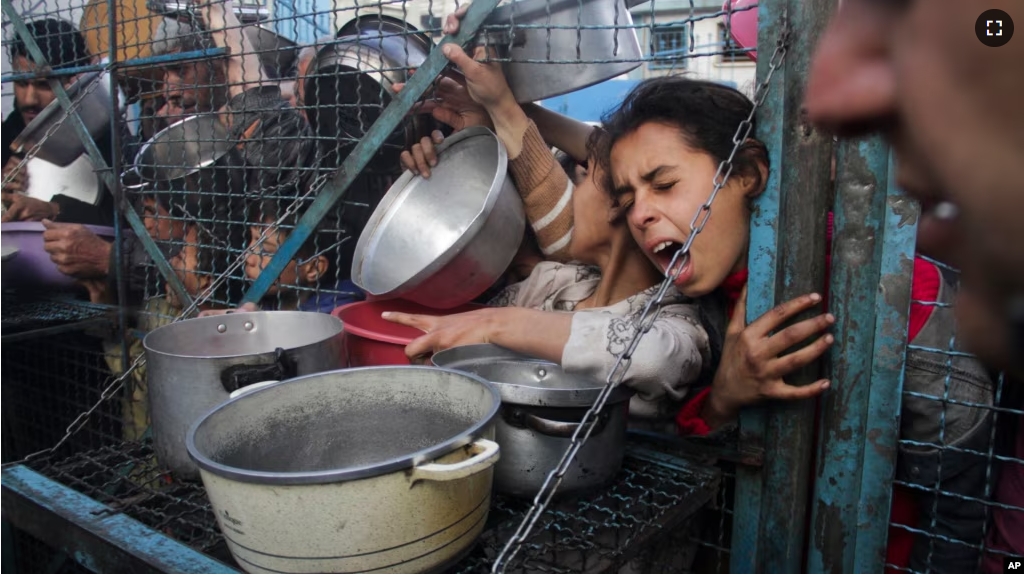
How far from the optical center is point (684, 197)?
1.63 meters

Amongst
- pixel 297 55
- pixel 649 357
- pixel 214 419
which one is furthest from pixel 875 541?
pixel 297 55

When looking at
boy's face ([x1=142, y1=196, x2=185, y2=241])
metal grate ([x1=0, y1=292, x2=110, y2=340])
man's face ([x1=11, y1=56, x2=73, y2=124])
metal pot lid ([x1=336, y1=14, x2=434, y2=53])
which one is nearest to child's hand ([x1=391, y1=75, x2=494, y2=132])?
metal pot lid ([x1=336, y1=14, x2=434, y2=53])

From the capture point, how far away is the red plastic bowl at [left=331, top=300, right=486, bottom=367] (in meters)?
1.81

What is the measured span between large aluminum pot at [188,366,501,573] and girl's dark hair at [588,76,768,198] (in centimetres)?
82

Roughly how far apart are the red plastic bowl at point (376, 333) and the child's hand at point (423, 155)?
440 millimetres

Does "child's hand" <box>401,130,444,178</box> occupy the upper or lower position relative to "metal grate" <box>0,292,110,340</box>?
upper

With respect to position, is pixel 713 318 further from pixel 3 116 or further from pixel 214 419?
pixel 3 116

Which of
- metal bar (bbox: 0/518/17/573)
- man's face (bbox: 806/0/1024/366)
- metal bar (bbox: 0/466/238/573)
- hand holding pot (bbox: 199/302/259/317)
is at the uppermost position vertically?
man's face (bbox: 806/0/1024/366)

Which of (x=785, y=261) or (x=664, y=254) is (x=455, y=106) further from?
(x=785, y=261)

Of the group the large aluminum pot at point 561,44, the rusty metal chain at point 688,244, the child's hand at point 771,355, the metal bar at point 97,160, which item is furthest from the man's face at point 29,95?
the child's hand at point 771,355

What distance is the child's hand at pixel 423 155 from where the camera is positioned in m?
2.18

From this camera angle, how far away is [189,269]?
102 inches

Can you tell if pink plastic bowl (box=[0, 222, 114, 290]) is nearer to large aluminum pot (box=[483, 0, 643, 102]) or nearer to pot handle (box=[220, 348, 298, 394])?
pot handle (box=[220, 348, 298, 394])

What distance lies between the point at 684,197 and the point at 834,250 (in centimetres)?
35
